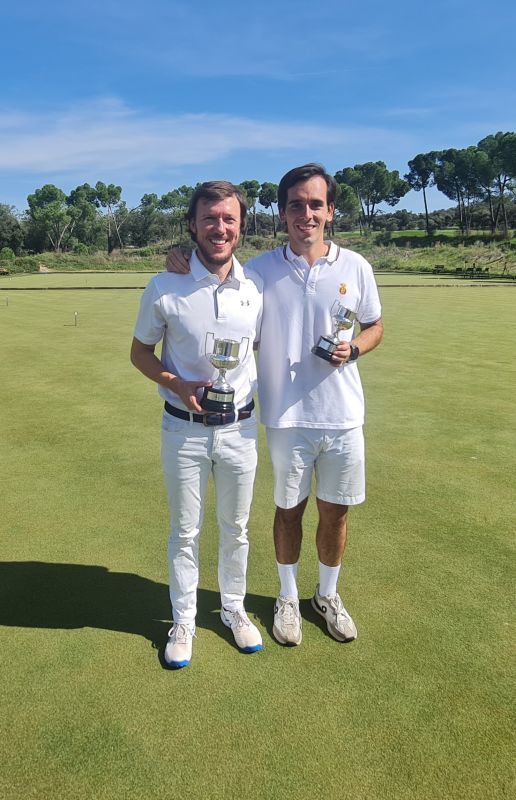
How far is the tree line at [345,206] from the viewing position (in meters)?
79.6

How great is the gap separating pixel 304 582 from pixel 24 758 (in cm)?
194

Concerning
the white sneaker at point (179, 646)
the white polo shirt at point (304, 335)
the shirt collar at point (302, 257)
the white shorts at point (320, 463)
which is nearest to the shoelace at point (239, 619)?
the white sneaker at point (179, 646)

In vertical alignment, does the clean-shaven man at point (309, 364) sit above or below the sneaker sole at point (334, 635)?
above

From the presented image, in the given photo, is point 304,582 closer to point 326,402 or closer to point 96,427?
point 326,402

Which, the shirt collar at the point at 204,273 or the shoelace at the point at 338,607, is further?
the shoelace at the point at 338,607

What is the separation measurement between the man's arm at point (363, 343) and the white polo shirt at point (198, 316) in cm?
44

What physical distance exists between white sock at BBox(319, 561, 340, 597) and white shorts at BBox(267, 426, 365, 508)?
42 centimetres

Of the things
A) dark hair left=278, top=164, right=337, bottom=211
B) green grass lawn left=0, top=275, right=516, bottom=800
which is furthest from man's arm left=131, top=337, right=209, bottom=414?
green grass lawn left=0, top=275, right=516, bottom=800

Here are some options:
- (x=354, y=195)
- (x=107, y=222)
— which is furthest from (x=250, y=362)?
(x=354, y=195)

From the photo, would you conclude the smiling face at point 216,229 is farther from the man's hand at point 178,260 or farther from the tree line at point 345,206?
the tree line at point 345,206

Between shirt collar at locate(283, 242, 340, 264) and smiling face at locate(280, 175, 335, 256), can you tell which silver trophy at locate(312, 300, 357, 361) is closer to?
shirt collar at locate(283, 242, 340, 264)

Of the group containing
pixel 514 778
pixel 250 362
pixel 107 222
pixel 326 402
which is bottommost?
pixel 514 778

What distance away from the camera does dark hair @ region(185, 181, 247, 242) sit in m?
3.02

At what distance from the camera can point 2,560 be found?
4.18m
